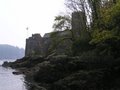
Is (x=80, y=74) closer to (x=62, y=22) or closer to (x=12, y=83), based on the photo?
(x=12, y=83)

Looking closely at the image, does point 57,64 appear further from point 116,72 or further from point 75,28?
point 75,28

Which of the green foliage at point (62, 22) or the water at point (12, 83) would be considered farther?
the green foliage at point (62, 22)

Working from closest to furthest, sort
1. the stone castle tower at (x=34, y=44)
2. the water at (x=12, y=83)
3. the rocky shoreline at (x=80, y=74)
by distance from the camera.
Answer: the rocky shoreline at (x=80, y=74) < the water at (x=12, y=83) < the stone castle tower at (x=34, y=44)

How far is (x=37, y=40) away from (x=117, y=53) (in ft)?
400

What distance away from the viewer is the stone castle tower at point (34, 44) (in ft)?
513

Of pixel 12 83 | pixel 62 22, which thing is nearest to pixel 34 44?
pixel 62 22

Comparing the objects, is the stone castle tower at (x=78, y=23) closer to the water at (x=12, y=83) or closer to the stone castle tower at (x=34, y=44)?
the water at (x=12, y=83)

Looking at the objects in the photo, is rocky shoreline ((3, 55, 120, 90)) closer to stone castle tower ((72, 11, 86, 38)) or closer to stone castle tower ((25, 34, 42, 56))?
stone castle tower ((72, 11, 86, 38))

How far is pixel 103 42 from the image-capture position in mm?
41219

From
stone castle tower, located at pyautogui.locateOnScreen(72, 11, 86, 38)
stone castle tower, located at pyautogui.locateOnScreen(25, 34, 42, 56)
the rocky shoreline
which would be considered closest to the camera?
the rocky shoreline

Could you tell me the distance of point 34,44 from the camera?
16100cm

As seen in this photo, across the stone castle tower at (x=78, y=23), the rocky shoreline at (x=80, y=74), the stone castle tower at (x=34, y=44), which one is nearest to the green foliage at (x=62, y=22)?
the stone castle tower at (x=78, y=23)

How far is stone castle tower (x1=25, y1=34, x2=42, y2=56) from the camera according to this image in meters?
156

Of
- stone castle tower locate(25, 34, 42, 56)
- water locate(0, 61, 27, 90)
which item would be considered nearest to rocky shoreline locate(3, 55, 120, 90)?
water locate(0, 61, 27, 90)
